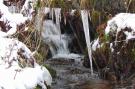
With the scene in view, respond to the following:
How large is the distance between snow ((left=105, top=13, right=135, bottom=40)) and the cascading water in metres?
2.53

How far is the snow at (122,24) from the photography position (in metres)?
7.89

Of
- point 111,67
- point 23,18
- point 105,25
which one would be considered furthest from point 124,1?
point 23,18

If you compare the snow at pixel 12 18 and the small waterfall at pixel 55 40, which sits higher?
the snow at pixel 12 18

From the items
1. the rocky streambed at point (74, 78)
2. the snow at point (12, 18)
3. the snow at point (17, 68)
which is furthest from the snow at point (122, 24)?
the snow at point (17, 68)

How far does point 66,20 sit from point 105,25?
2.47m

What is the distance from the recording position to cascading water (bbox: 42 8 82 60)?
10.6 metres

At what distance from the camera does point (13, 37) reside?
6.60 metres

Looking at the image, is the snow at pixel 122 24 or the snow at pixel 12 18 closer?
the snow at pixel 12 18

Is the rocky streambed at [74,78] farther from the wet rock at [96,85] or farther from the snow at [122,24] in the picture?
the snow at [122,24]

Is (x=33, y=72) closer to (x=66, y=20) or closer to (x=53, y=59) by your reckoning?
(x=53, y=59)

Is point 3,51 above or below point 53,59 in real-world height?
above

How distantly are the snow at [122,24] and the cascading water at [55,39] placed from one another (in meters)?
2.53

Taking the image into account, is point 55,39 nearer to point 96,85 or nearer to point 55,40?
point 55,40

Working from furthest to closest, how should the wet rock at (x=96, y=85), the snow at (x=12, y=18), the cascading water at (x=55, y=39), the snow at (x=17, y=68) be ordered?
the cascading water at (x=55, y=39) → the wet rock at (x=96, y=85) → the snow at (x=12, y=18) → the snow at (x=17, y=68)
